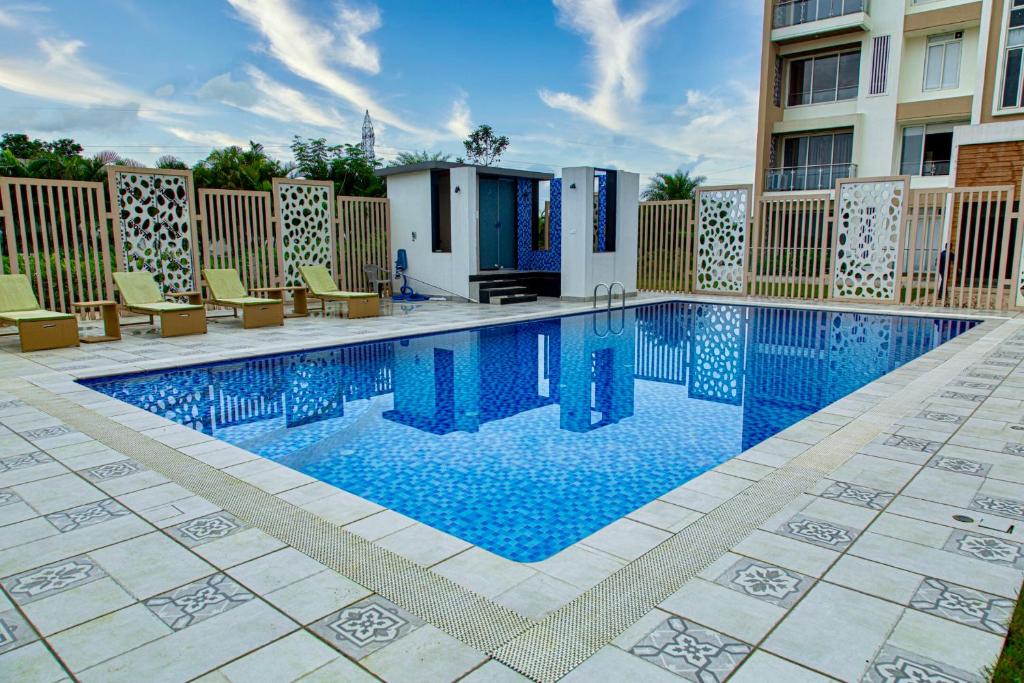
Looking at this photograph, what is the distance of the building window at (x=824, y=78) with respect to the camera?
22031mm

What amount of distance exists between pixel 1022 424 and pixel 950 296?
32.5ft

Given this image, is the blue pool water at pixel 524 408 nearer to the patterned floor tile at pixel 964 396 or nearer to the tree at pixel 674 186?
the patterned floor tile at pixel 964 396

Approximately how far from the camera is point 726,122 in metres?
26.3

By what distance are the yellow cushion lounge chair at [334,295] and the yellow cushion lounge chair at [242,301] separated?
1.14 meters

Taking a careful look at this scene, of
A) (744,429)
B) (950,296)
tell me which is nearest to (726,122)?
(950,296)

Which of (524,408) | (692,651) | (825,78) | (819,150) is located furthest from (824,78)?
(692,651)

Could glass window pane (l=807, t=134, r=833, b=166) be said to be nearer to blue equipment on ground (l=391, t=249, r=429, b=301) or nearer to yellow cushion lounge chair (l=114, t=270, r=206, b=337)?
blue equipment on ground (l=391, t=249, r=429, b=301)

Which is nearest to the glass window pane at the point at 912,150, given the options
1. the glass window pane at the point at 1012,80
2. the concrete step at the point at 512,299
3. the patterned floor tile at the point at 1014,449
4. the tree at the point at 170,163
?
the glass window pane at the point at 1012,80

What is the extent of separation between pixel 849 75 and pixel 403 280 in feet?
55.8

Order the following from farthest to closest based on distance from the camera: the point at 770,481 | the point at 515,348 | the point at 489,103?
the point at 489,103 < the point at 515,348 < the point at 770,481

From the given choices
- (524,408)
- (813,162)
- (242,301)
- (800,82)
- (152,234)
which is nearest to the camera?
(524,408)

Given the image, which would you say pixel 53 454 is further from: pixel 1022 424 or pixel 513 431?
pixel 1022 424

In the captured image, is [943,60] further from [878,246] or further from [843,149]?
[878,246]

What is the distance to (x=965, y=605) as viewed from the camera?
99.3 inches
